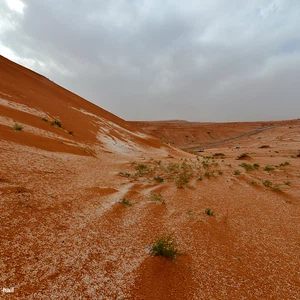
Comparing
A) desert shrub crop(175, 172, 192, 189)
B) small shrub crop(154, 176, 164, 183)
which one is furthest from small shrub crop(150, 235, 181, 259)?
small shrub crop(154, 176, 164, 183)

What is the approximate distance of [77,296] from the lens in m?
2.29

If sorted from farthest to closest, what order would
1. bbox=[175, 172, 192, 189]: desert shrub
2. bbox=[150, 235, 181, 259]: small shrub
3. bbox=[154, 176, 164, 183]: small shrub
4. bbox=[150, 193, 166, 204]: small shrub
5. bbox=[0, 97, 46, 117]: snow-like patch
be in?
1. bbox=[0, 97, 46, 117]: snow-like patch
2. bbox=[154, 176, 164, 183]: small shrub
3. bbox=[175, 172, 192, 189]: desert shrub
4. bbox=[150, 193, 166, 204]: small shrub
5. bbox=[150, 235, 181, 259]: small shrub

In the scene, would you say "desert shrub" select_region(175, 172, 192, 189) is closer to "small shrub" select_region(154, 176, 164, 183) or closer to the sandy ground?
the sandy ground

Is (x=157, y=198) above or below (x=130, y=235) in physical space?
above

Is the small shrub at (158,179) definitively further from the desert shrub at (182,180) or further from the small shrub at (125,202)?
the small shrub at (125,202)

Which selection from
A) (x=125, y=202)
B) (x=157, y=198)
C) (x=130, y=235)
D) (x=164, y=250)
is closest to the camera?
(x=164, y=250)

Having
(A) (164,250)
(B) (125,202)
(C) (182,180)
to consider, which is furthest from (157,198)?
(A) (164,250)

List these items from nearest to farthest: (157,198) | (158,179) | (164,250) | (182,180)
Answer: (164,250) → (157,198) → (158,179) → (182,180)

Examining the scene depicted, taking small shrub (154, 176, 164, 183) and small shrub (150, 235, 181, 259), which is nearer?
small shrub (150, 235, 181, 259)

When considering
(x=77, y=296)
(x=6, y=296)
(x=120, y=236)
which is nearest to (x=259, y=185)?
(x=120, y=236)

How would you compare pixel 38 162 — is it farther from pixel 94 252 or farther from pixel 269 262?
pixel 269 262

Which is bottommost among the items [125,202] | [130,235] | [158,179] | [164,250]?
[130,235]

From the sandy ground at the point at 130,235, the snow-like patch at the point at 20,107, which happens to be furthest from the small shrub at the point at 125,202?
the snow-like patch at the point at 20,107

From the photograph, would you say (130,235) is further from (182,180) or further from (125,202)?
(182,180)
